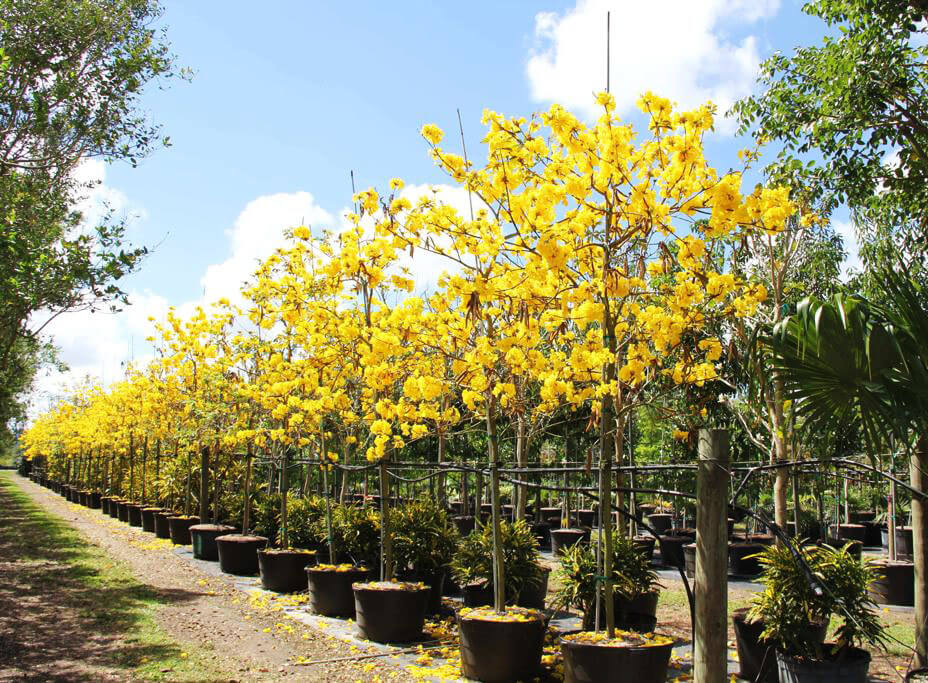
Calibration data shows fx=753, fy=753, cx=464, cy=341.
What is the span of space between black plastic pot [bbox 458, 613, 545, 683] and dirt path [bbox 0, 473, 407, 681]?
675 mm

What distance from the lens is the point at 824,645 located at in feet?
15.4

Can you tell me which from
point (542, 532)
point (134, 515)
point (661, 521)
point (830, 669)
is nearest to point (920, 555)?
point (830, 669)

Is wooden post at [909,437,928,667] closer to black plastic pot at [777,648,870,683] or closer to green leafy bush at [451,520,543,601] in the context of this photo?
black plastic pot at [777,648,870,683]

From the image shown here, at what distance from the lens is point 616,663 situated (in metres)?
4.04

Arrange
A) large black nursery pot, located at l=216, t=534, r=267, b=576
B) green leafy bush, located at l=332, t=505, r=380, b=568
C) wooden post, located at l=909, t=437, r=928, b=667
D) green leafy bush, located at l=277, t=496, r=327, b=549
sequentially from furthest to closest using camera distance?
large black nursery pot, located at l=216, t=534, r=267, b=576 → green leafy bush, located at l=277, t=496, r=327, b=549 → green leafy bush, located at l=332, t=505, r=380, b=568 → wooden post, located at l=909, t=437, r=928, b=667

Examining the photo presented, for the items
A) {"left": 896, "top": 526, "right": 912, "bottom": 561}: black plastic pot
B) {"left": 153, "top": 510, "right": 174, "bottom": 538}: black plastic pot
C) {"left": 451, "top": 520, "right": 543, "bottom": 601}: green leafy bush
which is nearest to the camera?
{"left": 451, "top": 520, "right": 543, "bottom": 601}: green leafy bush

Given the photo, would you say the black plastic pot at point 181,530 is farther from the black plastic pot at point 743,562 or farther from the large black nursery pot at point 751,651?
the large black nursery pot at point 751,651

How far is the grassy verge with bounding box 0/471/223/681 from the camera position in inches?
216

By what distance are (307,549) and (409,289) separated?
4.83 m

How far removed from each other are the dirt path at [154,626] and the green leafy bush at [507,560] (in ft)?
4.39

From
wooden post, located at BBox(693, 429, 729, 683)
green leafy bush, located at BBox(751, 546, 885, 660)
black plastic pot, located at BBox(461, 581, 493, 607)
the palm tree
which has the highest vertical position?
the palm tree

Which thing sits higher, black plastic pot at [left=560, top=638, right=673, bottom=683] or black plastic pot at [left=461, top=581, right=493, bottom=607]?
A: black plastic pot at [left=560, top=638, right=673, bottom=683]

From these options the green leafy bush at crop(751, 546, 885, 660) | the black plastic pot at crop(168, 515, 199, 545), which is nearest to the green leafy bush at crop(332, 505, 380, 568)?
the green leafy bush at crop(751, 546, 885, 660)

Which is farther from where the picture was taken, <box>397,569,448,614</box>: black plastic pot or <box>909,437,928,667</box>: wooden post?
<box>397,569,448,614</box>: black plastic pot
